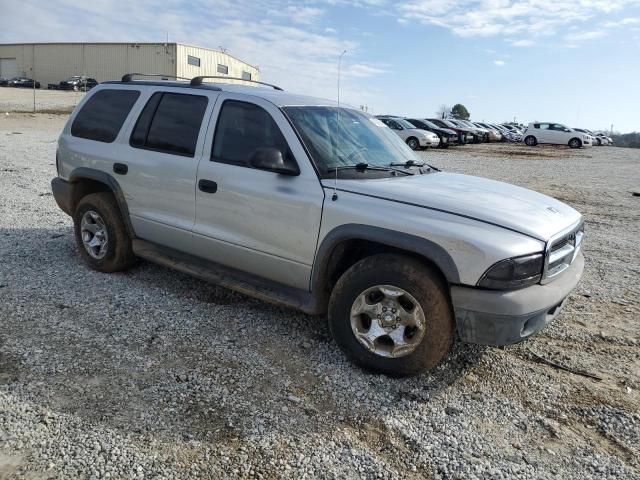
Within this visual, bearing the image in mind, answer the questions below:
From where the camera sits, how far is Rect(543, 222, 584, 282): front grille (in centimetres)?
326

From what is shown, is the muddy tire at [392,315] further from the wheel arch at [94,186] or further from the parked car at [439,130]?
the parked car at [439,130]

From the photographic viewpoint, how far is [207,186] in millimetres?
4270

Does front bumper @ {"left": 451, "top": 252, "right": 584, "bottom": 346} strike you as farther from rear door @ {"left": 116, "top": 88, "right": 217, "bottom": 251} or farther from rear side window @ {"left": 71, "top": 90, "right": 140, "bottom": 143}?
rear side window @ {"left": 71, "top": 90, "right": 140, "bottom": 143}

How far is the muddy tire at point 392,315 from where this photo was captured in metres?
3.29

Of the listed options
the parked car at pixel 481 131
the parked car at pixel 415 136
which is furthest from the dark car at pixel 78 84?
the parked car at pixel 415 136

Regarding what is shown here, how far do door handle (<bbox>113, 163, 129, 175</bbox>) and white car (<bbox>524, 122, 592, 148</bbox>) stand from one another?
35638mm

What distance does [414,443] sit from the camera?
2.93 m

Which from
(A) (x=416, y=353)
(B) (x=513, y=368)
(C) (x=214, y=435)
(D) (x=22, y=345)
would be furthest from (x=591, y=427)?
(D) (x=22, y=345)

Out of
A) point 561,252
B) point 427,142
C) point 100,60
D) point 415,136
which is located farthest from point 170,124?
point 100,60

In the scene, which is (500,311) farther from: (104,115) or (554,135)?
(554,135)

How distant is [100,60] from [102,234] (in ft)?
221

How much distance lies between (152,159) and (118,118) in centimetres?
77

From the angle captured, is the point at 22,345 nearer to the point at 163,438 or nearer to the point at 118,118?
the point at 163,438

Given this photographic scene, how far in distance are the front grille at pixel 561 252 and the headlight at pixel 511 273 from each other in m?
0.13
